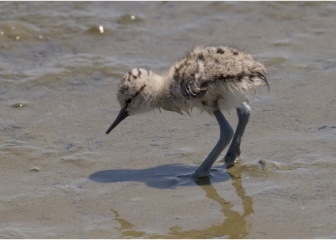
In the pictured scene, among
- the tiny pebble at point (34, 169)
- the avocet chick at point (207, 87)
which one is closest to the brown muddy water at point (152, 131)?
the tiny pebble at point (34, 169)

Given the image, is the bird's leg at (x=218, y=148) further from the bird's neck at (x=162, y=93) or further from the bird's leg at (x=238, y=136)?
the bird's neck at (x=162, y=93)

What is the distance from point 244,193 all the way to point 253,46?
9.59 feet

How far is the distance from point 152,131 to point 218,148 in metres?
0.88

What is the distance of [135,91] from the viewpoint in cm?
671

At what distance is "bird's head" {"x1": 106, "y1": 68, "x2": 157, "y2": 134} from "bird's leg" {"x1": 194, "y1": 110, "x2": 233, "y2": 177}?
57 centimetres

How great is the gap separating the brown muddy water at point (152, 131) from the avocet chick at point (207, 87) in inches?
9.5

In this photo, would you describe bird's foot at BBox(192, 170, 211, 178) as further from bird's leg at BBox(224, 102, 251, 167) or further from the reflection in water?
bird's leg at BBox(224, 102, 251, 167)

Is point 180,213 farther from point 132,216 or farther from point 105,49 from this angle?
point 105,49

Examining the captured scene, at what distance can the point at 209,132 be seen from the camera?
709 centimetres

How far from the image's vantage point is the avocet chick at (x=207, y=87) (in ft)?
20.4

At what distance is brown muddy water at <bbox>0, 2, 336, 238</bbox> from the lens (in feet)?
Answer: 19.1

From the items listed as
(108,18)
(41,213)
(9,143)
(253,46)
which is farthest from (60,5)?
(41,213)

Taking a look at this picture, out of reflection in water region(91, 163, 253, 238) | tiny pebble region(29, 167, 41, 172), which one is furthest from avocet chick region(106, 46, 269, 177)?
tiny pebble region(29, 167, 41, 172)

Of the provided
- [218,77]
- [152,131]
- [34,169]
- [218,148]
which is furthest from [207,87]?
[34,169]
